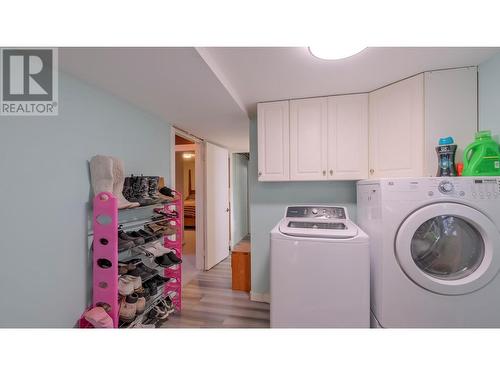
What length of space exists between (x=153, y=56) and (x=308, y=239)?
1.41 metres

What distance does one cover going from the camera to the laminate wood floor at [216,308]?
6.17 feet

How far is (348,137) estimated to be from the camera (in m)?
A: 1.77

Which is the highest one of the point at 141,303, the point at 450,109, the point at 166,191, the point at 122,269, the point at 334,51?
the point at 334,51

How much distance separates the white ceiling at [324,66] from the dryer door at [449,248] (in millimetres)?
962

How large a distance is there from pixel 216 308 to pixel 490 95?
2.88 metres

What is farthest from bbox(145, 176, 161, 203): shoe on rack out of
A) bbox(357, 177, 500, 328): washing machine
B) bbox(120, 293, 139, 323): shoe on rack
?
bbox(357, 177, 500, 328): washing machine

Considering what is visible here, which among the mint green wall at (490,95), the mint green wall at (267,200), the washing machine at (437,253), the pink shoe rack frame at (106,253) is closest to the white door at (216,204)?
the mint green wall at (267,200)

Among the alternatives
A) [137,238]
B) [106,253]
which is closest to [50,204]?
[106,253]

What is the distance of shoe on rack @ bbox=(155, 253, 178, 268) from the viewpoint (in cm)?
178

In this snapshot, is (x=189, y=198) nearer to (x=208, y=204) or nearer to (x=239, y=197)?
(x=239, y=197)

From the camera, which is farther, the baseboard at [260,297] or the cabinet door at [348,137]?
the baseboard at [260,297]

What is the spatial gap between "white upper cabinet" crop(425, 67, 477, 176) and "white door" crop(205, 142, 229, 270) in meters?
2.58

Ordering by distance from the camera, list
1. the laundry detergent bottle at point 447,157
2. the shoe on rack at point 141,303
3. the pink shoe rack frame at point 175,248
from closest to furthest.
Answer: the laundry detergent bottle at point 447,157 → the shoe on rack at point 141,303 → the pink shoe rack frame at point 175,248

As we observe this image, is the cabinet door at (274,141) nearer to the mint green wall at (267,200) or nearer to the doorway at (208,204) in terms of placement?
the mint green wall at (267,200)
